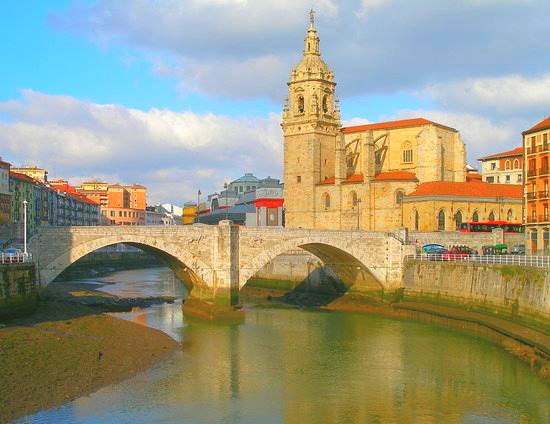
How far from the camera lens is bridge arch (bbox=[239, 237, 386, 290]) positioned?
55562mm

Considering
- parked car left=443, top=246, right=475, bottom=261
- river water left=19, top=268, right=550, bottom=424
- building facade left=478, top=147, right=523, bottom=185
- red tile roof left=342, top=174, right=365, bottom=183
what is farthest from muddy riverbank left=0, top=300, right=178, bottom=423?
building facade left=478, top=147, right=523, bottom=185

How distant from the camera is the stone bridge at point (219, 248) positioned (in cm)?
4897

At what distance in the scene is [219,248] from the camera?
53781 mm

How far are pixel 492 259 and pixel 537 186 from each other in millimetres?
11002

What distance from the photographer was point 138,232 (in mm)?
51688

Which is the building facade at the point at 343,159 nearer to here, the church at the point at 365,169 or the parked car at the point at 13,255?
the church at the point at 365,169

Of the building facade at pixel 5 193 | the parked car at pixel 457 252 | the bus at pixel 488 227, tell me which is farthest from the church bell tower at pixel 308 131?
the building facade at pixel 5 193

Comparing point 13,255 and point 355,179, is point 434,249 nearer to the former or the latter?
point 355,179

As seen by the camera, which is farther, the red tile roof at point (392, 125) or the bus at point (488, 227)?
the red tile roof at point (392, 125)

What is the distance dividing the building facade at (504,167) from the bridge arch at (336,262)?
56467 mm

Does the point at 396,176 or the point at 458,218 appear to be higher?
the point at 396,176

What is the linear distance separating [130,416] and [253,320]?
82.1 feet

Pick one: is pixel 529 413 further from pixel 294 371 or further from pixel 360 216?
pixel 360 216

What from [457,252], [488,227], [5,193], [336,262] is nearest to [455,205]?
[488,227]
